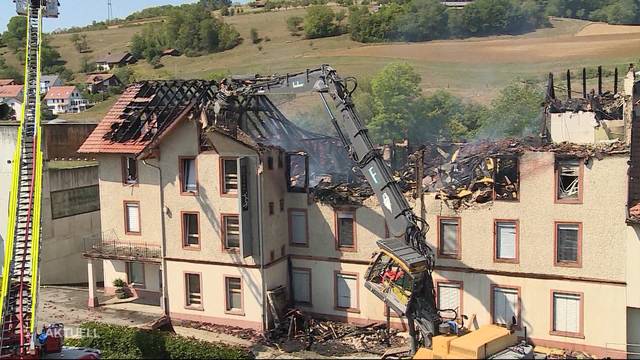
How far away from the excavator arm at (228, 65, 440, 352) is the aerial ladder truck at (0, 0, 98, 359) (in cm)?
1102

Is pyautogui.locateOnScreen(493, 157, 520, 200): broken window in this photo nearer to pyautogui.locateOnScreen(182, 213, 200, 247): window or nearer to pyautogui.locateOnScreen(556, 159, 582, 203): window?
pyautogui.locateOnScreen(556, 159, 582, 203): window

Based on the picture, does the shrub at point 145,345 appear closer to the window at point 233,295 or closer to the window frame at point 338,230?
the window at point 233,295

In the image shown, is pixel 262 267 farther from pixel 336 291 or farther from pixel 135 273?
pixel 135 273

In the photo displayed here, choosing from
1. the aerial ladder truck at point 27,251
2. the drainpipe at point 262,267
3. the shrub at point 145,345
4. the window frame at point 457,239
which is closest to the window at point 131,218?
the shrub at point 145,345

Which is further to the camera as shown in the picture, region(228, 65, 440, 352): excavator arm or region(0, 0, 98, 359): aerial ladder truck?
region(228, 65, 440, 352): excavator arm

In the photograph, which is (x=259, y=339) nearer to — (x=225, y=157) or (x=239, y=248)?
(x=239, y=248)

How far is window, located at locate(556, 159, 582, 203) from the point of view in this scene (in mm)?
25344

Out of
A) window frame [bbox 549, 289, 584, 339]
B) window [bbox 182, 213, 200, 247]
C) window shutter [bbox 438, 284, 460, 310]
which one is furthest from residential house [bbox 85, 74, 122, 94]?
window frame [bbox 549, 289, 584, 339]

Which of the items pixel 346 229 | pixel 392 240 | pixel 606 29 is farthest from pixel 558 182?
pixel 606 29

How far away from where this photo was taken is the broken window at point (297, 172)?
3077 cm

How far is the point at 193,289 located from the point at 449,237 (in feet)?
38.6

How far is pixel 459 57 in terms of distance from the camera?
9994cm

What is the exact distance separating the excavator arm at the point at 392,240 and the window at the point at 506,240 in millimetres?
2935

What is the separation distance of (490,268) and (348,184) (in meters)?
7.32
